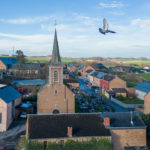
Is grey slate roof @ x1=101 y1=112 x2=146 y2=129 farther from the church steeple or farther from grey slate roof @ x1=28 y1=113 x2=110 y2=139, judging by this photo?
the church steeple

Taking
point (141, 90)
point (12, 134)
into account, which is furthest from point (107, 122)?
point (141, 90)

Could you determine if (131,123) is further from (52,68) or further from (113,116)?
(52,68)

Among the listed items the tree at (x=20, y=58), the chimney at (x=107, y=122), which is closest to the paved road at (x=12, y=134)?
the chimney at (x=107, y=122)

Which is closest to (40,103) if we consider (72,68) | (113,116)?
(113,116)

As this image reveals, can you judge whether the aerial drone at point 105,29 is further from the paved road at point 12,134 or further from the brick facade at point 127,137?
the paved road at point 12,134

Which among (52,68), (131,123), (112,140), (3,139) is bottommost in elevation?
(3,139)

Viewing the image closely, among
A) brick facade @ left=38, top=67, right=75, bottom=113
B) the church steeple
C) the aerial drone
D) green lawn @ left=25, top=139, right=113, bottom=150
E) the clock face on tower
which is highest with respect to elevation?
the aerial drone

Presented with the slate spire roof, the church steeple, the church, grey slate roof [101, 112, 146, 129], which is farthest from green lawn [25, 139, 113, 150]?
the slate spire roof
